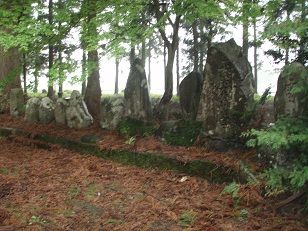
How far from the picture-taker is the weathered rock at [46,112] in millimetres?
11439

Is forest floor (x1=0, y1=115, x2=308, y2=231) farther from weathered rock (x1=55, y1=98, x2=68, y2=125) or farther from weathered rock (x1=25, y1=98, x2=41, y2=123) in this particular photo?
weathered rock (x1=25, y1=98, x2=41, y2=123)

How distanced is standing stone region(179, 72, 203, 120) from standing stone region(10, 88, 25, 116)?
6721 millimetres

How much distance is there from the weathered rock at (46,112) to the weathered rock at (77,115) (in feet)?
3.54

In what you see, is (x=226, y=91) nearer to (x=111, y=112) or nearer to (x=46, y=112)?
(x=111, y=112)

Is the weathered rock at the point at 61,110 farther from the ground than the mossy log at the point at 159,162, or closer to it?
farther from the ground

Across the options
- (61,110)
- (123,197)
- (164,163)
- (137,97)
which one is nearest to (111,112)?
(137,97)

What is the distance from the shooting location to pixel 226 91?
7.52m

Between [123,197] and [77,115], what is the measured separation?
200 inches

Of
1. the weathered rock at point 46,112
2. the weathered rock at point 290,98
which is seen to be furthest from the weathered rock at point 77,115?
the weathered rock at point 290,98

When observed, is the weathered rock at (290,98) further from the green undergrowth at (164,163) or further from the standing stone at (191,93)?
the standing stone at (191,93)

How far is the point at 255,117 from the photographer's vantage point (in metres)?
7.45

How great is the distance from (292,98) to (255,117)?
1.74m

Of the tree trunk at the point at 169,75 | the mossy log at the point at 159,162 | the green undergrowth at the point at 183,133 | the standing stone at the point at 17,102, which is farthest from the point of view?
the standing stone at the point at 17,102

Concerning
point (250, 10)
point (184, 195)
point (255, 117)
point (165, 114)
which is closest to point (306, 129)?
point (184, 195)
